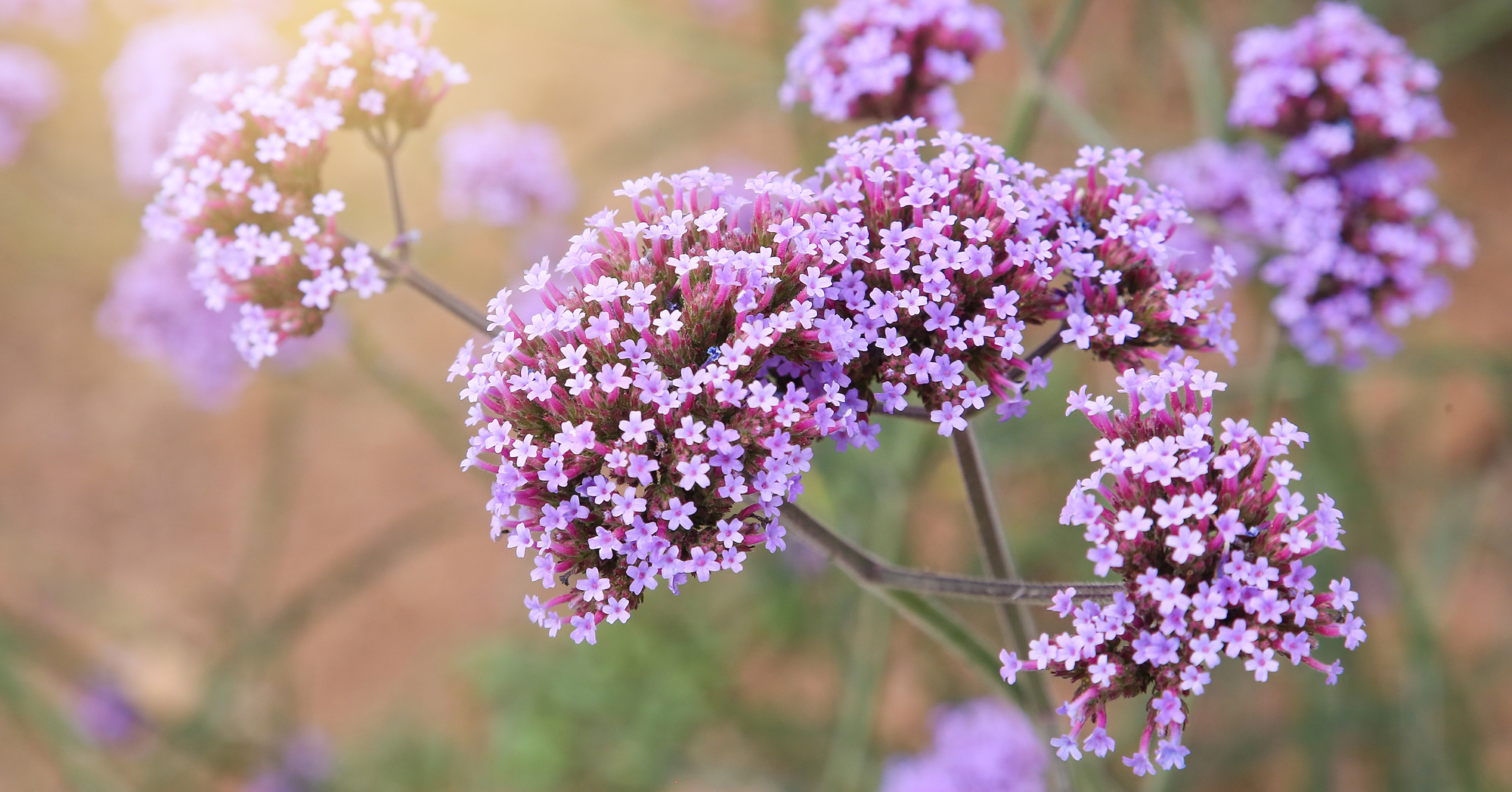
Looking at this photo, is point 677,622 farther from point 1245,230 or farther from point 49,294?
point 49,294

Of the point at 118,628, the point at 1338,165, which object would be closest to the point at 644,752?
the point at 118,628

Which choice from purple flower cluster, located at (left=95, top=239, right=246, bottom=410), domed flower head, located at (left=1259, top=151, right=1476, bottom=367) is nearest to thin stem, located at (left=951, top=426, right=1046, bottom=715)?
domed flower head, located at (left=1259, top=151, right=1476, bottom=367)

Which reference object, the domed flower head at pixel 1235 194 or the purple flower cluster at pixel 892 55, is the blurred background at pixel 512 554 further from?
the purple flower cluster at pixel 892 55

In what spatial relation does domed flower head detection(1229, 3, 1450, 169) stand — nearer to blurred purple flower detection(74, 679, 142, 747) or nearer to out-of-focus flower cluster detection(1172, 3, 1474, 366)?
out-of-focus flower cluster detection(1172, 3, 1474, 366)

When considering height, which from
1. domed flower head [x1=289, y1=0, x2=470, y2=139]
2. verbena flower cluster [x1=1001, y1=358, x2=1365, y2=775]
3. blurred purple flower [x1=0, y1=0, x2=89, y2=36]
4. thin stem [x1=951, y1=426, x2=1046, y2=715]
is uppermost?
blurred purple flower [x1=0, y1=0, x2=89, y2=36]

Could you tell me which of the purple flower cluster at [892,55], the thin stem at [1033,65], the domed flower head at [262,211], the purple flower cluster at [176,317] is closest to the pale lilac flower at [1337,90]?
the thin stem at [1033,65]

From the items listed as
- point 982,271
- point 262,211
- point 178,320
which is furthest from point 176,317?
point 982,271
